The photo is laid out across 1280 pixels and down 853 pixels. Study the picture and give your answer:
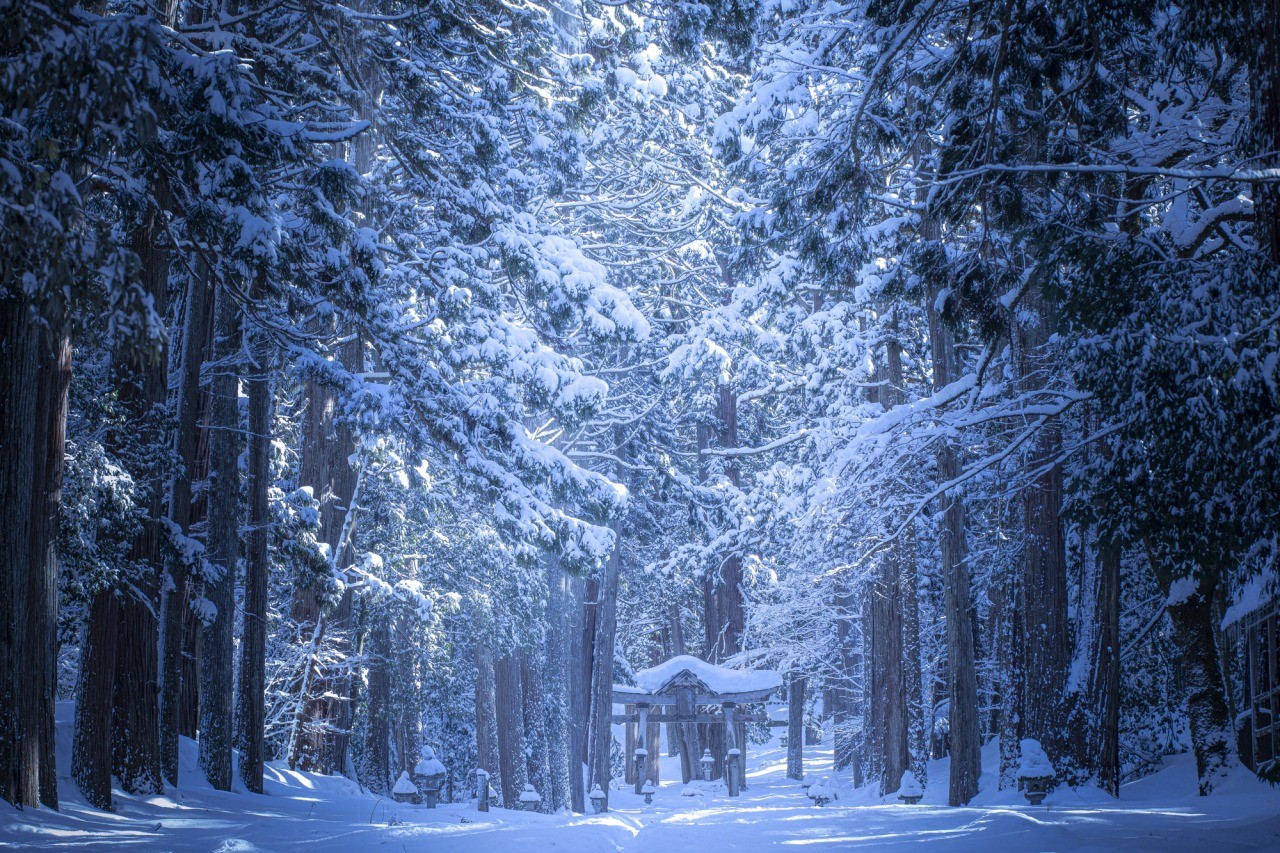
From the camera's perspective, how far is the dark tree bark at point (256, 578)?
44.1 feet

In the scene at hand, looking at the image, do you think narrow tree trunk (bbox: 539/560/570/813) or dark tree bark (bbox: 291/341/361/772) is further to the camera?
narrow tree trunk (bbox: 539/560/570/813)

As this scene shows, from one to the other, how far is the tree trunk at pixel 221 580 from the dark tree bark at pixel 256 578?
499mm

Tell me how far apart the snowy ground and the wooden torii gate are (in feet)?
34.5

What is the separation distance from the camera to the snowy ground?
728cm

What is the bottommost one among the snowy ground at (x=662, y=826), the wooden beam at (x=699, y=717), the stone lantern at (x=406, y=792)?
the wooden beam at (x=699, y=717)

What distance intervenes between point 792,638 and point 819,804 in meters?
11.9

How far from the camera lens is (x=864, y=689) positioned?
24.7m

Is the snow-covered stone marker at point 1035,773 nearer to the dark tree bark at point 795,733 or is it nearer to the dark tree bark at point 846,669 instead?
the dark tree bark at point 846,669

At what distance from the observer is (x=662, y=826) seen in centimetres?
1190

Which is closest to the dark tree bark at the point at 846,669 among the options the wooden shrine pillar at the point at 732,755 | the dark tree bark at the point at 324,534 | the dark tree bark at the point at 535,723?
the wooden shrine pillar at the point at 732,755

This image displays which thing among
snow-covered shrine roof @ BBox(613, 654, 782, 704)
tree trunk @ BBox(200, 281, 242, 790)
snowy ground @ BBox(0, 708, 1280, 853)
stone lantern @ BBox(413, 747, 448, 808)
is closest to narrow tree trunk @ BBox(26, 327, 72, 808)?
snowy ground @ BBox(0, 708, 1280, 853)

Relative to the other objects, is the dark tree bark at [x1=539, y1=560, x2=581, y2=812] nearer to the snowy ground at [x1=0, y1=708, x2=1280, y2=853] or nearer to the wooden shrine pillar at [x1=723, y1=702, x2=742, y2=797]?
the wooden shrine pillar at [x1=723, y1=702, x2=742, y2=797]

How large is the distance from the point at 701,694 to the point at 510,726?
5.06 m

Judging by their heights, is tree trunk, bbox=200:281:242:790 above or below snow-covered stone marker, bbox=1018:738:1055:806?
above
